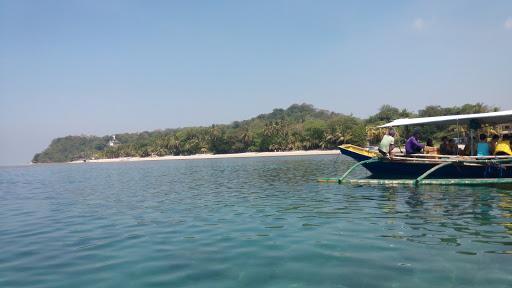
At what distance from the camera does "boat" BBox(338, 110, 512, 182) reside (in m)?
18.2

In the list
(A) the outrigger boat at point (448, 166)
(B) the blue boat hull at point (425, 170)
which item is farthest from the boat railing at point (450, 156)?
(B) the blue boat hull at point (425, 170)

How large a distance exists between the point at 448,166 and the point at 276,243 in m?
13.1

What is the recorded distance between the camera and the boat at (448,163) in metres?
18.2

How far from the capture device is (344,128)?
9838 centimetres

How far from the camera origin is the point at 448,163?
61.4 ft

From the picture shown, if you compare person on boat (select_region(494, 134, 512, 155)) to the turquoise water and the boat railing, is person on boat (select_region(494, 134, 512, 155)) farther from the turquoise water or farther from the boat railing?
the turquoise water

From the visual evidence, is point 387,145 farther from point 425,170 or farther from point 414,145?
point 425,170

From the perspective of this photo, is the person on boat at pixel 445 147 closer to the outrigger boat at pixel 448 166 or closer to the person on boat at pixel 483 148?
the outrigger boat at pixel 448 166

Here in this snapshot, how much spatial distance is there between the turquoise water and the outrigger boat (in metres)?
2.25

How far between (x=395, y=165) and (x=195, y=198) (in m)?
10.0

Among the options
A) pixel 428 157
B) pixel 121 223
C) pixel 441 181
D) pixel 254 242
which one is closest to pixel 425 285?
pixel 254 242

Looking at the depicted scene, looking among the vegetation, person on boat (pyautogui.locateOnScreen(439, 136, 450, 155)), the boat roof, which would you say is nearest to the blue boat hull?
person on boat (pyautogui.locateOnScreen(439, 136, 450, 155))

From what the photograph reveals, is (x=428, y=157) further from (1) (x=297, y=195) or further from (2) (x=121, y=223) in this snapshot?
(2) (x=121, y=223)

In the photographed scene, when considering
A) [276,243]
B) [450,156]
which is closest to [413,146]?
[450,156]
